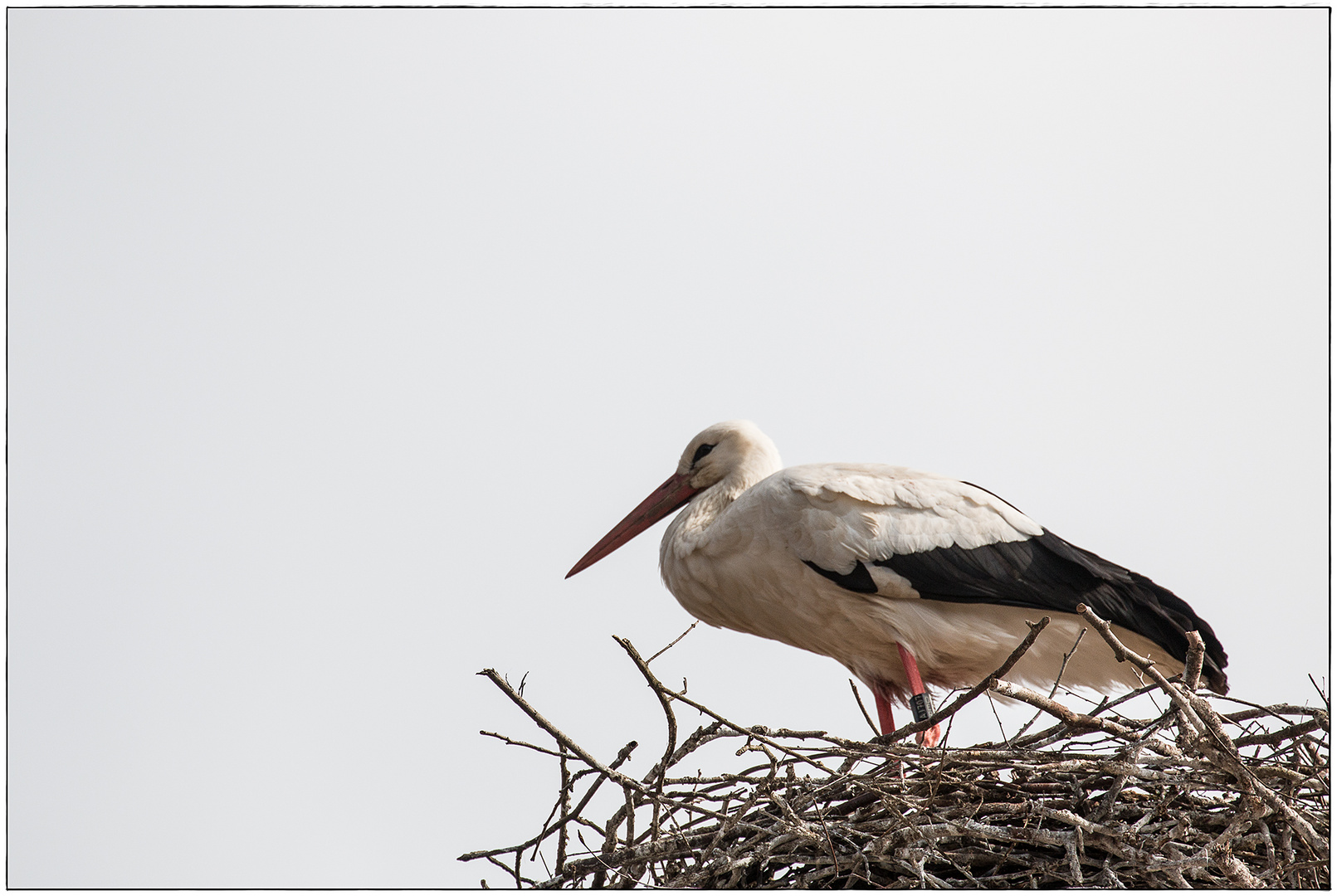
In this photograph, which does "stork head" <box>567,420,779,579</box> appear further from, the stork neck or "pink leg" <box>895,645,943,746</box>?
"pink leg" <box>895,645,943,746</box>

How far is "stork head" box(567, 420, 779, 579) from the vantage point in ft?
14.2

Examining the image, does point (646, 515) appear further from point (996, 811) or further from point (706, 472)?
point (996, 811)

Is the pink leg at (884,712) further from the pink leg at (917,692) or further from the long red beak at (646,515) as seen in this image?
the long red beak at (646,515)

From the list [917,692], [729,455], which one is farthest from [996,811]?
[729,455]

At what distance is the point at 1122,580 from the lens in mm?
3648

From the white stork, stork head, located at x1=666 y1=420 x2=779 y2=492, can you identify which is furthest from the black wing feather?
stork head, located at x1=666 y1=420 x2=779 y2=492

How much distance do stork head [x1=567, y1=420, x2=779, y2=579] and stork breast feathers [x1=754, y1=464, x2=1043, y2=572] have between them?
0.44 m

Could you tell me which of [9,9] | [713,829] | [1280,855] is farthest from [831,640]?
[9,9]

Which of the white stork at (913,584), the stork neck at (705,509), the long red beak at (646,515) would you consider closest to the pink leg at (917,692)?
the white stork at (913,584)

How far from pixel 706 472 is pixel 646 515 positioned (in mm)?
267

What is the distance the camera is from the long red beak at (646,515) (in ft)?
14.8

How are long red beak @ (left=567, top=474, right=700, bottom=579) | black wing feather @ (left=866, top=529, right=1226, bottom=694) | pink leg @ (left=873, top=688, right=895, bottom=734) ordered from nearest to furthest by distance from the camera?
black wing feather @ (left=866, top=529, right=1226, bottom=694), pink leg @ (left=873, top=688, right=895, bottom=734), long red beak @ (left=567, top=474, right=700, bottom=579)

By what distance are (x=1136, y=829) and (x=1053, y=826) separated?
0.52ft

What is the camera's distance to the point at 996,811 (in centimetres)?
257
